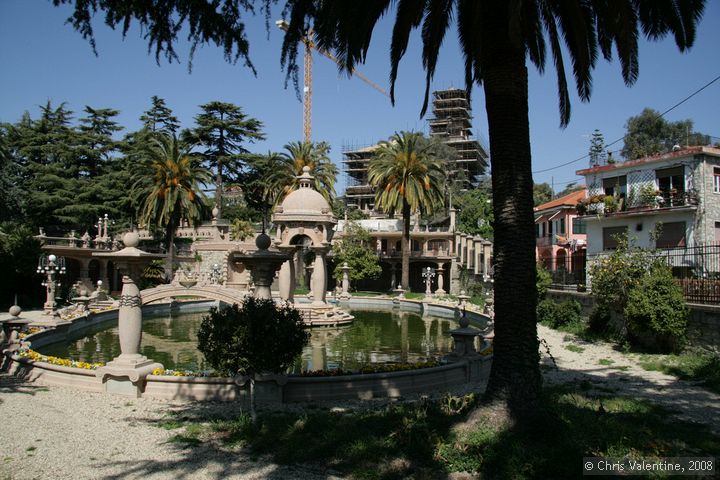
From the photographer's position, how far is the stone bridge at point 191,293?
84.6 feet

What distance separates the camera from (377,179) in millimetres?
42469

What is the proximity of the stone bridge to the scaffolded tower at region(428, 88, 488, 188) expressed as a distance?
76.8m

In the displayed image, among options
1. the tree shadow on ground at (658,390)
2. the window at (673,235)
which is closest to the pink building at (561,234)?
the window at (673,235)

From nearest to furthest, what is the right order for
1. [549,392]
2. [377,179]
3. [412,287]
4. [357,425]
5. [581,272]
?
[357,425] → [549,392] → [581,272] → [377,179] → [412,287]

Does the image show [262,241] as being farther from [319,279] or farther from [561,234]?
[561,234]

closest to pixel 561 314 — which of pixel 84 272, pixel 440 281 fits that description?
pixel 440 281

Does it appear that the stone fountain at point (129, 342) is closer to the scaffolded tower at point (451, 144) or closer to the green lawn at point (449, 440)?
the green lawn at point (449, 440)

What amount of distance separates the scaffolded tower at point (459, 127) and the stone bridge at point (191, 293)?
76779mm

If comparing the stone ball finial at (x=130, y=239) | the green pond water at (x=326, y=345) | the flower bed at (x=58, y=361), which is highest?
the stone ball finial at (x=130, y=239)

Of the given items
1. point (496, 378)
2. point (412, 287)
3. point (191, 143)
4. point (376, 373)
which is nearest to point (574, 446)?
point (496, 378)

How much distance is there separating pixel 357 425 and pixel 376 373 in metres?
3.58

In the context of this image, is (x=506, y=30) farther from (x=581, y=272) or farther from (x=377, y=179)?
(x=377, y=179)

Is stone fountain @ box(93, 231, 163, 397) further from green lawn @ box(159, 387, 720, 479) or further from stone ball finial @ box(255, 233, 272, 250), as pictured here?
green lawn @ box(159, 387, 720, 479)

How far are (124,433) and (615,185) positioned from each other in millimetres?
29056
